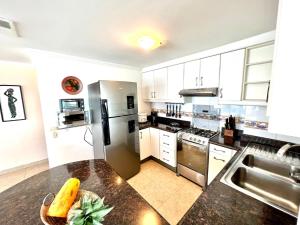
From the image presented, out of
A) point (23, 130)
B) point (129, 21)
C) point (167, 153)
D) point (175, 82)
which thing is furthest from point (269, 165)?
point (23, 130)

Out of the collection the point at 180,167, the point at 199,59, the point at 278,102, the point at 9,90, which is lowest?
the point at 180,167

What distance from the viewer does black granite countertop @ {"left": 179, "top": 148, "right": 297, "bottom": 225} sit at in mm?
678

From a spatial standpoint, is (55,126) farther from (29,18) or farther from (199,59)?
(199,59)

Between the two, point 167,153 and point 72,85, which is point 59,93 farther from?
point 167,153

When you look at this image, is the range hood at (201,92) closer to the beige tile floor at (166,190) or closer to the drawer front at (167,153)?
the drawer front at (167,153)

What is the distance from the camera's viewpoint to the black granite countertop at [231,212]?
678mm

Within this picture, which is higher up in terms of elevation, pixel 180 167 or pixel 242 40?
pixel 242 40

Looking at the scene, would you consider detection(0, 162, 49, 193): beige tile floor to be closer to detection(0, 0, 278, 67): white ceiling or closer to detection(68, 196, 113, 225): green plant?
detection(0, 0, 278, 67): white ceiling

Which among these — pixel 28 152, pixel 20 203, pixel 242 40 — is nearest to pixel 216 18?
pixel 242 40

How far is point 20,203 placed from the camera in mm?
818

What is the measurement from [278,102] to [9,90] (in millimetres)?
3989

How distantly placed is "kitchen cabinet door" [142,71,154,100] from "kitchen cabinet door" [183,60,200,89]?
36.0 inches

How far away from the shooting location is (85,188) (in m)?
0.94

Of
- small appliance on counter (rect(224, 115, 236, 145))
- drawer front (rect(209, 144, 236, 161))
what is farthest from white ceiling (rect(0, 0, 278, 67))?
drawer front (rect(209, 144, 236, 161))
